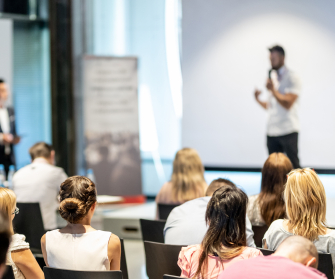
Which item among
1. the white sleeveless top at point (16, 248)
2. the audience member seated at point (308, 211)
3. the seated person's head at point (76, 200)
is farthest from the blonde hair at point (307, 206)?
the white sleeveless top at point (16, 248)

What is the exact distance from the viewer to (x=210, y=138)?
604 cm

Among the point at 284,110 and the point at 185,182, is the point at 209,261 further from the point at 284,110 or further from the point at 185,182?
the point at 284,110

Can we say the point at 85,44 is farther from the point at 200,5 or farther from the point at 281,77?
the point at 281,77

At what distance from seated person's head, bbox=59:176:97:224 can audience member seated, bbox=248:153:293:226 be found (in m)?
1.27

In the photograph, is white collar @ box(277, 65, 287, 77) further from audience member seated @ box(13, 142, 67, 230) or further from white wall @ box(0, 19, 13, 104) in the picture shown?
white wall @ box(0, 19, 13, 104)

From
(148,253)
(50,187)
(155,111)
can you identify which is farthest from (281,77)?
(148,253)

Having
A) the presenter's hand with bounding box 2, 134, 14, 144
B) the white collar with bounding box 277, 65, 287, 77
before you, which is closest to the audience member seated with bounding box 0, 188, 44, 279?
the presenter's hand with bounding box 2, 134, 14, 144

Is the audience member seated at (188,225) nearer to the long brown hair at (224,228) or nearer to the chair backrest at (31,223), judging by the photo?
the long brown hair at (224,228)

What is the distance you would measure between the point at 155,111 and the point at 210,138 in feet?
3.31

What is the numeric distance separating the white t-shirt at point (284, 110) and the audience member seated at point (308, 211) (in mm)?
3374

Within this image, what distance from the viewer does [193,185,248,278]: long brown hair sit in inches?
69.3

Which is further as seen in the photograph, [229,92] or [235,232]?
[229,92]

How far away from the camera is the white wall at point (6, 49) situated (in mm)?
6535

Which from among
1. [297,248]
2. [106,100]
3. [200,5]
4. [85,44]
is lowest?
[297,248]
